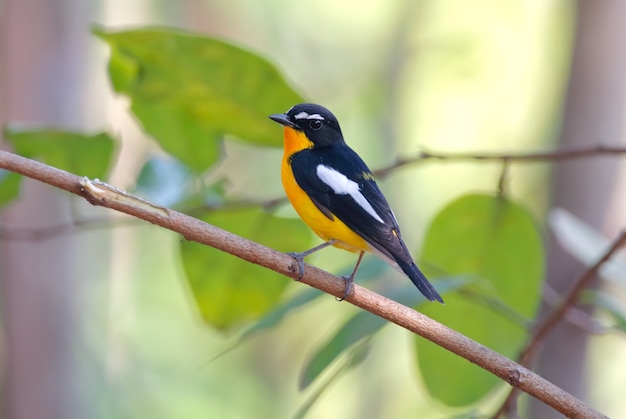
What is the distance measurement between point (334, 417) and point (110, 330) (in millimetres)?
2351

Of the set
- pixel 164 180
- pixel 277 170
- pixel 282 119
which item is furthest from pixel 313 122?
pixel 277 170

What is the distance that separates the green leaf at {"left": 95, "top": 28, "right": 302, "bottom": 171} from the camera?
190 centimetres

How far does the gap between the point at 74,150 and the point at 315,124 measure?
64cm

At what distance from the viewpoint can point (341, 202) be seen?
6.11 ft

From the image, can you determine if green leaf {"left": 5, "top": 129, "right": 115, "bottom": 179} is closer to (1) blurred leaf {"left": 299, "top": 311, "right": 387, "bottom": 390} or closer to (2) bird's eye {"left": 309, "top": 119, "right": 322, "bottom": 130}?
(2) bird's eye {"left": 309, "top": 119, "right": 322, "bottom": 130}

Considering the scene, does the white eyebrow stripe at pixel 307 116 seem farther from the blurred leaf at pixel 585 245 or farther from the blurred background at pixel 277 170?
the blurred background at pixel 277 170

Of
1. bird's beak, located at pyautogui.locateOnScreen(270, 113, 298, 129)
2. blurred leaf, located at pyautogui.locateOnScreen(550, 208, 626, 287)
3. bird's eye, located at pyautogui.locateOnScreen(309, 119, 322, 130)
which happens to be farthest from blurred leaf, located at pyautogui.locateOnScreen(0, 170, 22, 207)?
blurred leaf, located at pyautogui.locateOnScreen(550, 208, 626, 287)

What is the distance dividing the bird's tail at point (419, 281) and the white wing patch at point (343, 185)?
0.14 meters

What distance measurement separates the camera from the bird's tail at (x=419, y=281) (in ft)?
5.27

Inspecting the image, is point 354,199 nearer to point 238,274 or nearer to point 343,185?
point 343,185

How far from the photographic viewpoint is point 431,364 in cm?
199

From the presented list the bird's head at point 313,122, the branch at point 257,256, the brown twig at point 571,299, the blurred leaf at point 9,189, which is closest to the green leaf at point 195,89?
the bird's head at point 313,122

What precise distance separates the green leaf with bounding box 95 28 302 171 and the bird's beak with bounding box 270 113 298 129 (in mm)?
31

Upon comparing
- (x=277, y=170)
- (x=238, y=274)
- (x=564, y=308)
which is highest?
(x=564, y=308)
